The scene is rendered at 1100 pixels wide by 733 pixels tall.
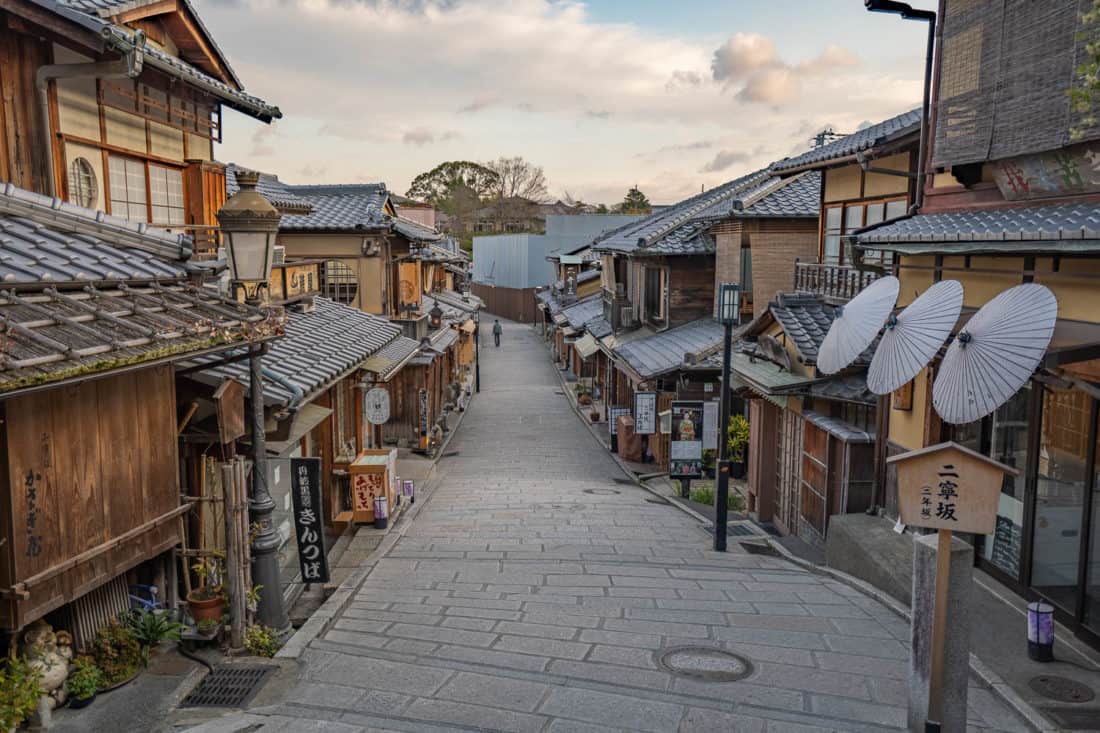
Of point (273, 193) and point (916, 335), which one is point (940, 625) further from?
point (273, 193)

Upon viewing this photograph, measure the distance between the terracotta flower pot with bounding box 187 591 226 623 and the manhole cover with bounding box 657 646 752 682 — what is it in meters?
4.62

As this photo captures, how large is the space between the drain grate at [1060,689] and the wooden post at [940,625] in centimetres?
169

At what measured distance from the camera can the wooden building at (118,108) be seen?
9.27 metres

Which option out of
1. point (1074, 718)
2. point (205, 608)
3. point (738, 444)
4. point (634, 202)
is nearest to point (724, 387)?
point (738, 444)

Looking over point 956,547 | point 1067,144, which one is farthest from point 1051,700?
point 1067,144

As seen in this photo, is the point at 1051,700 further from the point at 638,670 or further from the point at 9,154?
the point at 9,154

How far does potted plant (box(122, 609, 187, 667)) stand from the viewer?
25.5ft

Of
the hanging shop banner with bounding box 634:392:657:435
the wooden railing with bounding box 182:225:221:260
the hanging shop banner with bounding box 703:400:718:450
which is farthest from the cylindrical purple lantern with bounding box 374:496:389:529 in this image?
the hanging shop banner with bounding box 634:392:657:435

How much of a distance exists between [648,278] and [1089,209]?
21.8 metres

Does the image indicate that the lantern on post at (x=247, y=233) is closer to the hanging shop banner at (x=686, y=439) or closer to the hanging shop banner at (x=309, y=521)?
the hanging shop banner at (x=309, y=521)

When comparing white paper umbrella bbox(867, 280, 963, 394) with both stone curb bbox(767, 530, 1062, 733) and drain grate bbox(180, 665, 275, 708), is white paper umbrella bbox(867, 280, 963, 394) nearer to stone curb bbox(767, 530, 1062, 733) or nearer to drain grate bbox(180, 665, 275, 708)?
stone curb bbox(767, 530, 1062, 733)

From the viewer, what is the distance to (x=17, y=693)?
19.2 ft

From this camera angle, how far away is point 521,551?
14.2m

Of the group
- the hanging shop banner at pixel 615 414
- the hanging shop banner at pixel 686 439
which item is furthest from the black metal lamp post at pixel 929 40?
the hanging shop banner at pixel 615 414
